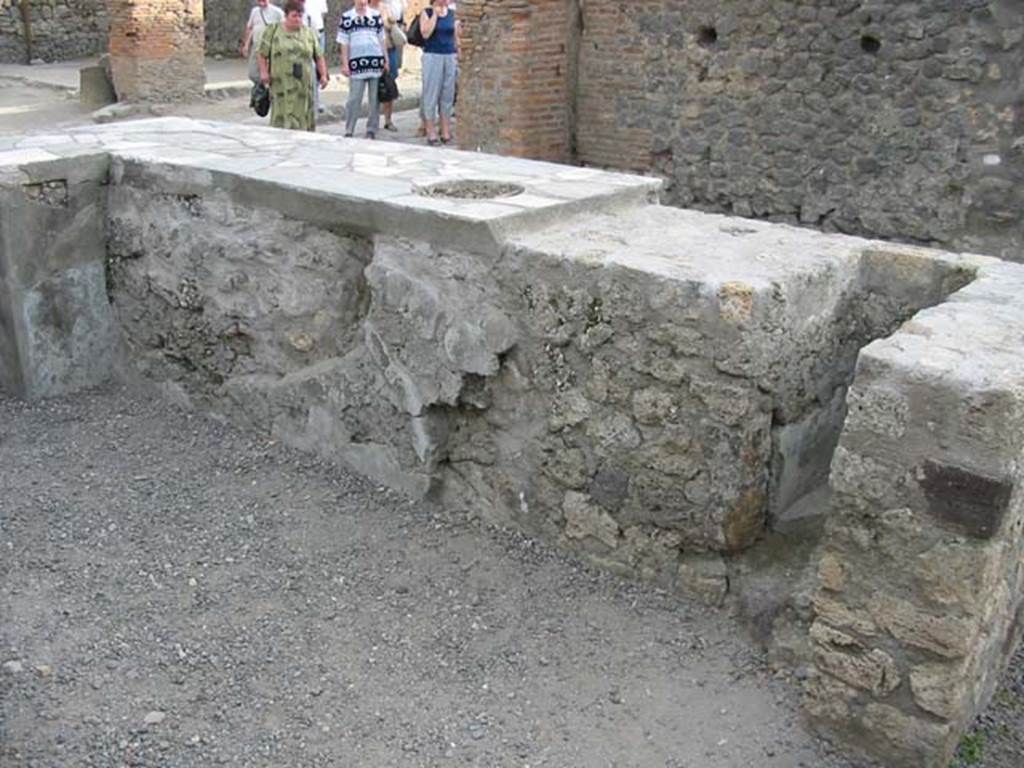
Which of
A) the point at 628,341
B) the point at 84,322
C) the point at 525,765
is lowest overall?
the point at 525,765

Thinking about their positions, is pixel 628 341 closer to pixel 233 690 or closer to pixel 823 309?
pixel 823 309

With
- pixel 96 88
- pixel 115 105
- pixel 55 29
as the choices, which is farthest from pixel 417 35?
pixel 55 29

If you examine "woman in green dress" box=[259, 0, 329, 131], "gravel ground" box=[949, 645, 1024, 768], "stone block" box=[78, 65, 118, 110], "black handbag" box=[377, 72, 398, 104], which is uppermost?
"woman in green dress" box=[259, 0, 329, 131]

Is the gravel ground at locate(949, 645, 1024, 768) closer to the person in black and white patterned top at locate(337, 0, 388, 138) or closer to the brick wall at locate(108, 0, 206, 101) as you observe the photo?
the person in black and white patterned top at locate(337, 0, 388, 138)

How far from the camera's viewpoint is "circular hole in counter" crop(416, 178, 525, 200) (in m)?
4.18

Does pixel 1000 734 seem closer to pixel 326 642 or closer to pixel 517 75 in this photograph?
pixel 326 642

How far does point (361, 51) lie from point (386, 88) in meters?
0.65

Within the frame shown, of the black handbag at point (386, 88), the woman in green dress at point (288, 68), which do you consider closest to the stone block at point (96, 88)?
the black handbag at point (386, 88)

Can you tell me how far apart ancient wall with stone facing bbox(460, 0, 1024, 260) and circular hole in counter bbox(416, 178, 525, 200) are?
3.56 metres

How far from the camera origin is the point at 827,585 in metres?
2.88

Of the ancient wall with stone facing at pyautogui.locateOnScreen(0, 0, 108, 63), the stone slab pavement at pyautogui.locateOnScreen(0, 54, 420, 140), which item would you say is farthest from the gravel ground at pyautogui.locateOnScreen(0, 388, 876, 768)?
the ancient wall with stone facing at pyautogui.locateOnScreen(0, 0, 108, 63)

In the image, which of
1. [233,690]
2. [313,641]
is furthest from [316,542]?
[233,690]

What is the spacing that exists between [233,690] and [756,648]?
1.46 metres

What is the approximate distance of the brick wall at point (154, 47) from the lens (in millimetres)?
13117
